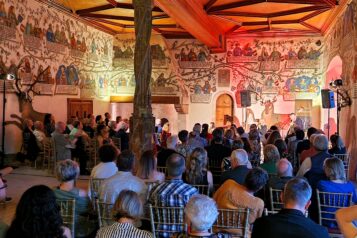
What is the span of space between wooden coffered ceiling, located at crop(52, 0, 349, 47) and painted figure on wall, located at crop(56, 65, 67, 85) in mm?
1978

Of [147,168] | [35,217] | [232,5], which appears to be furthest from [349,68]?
[35,217]

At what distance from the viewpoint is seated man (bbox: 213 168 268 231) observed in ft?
11.5

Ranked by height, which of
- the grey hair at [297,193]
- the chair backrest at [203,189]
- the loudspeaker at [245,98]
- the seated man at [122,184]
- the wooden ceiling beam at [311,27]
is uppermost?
the wooden ceiling beam at [311,27]

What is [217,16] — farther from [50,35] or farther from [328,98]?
[50,35]

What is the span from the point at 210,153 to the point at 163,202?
3173 millimetres

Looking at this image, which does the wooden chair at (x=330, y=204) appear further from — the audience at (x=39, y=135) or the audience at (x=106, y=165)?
the audience at (x=39, y=135)

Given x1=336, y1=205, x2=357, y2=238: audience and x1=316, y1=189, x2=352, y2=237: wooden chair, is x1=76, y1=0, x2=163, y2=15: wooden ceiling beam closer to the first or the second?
x1=316, y1=189, x2=352, y2=237: wooden chair

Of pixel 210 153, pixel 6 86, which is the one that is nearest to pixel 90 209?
pixel 210 153

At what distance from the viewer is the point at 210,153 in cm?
671

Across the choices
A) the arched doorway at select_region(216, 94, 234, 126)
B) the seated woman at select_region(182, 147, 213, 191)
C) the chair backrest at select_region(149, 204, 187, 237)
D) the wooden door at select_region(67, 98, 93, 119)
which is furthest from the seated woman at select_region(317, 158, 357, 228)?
the arched doorway at select_region(216, 94, 234, 126)

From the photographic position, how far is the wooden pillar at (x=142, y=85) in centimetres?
606

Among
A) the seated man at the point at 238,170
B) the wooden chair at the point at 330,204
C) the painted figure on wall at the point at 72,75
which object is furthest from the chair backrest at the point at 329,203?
the painted figure on wall at the point at 72,75

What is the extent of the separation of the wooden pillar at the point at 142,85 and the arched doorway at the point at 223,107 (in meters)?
11.2

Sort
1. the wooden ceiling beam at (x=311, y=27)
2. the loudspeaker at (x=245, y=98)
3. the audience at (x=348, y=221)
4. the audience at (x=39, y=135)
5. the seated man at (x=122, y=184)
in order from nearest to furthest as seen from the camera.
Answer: the audience at (x=348, y=221) < the seated man at (x=122, y=184) < the audience at (x=39, y=135) < the wooden ceiling beam at (x=311, y=27) < the loudspeaker at (x=245, y=98)
